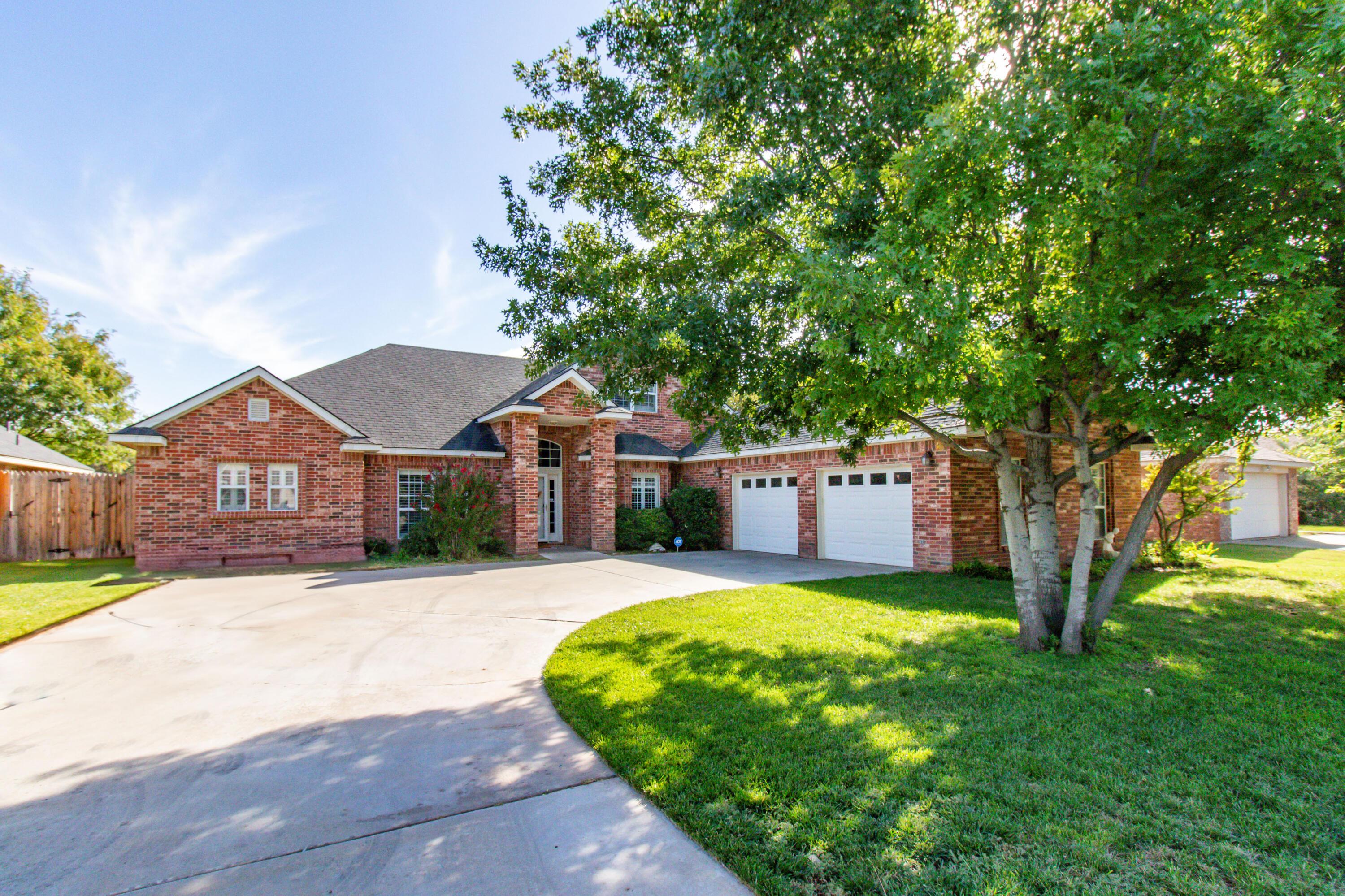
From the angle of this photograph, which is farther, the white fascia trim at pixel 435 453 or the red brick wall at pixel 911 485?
the white fascia trim at pixel 435 453

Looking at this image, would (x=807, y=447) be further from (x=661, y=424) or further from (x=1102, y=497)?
(x=661, y=424)

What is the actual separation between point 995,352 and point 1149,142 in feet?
6.53

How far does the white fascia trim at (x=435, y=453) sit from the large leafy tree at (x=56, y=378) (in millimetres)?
21769

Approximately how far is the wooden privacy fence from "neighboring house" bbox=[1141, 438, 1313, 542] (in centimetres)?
3102

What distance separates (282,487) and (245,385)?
2.62 m

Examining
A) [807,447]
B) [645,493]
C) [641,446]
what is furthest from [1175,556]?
[641,446]

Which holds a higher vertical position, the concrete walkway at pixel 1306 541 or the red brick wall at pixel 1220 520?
the red brick wall at pixel 1220 520

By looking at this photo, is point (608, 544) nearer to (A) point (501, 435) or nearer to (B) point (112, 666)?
(A) point (501, 435)

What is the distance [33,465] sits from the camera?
719 inches

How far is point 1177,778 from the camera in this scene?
3.81 metres

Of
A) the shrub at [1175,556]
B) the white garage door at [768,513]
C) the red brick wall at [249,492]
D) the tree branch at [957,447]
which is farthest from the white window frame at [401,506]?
the shrub at [1175,556]

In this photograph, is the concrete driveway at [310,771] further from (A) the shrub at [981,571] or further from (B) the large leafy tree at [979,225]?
(A) the shrub at [981,571]

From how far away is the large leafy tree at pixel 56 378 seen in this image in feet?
86.8

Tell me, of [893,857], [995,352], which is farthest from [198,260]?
[893,857]
